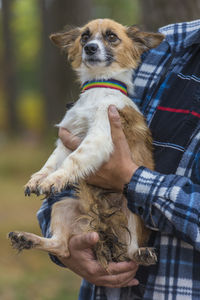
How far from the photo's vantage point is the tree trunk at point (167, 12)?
10.9 feet

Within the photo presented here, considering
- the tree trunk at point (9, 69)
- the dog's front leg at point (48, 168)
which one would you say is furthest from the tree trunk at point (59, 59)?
the tree trunk at point (9, 69)

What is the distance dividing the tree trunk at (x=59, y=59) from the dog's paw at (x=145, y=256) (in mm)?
6173

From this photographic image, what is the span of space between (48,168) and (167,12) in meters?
Answer: 1.66

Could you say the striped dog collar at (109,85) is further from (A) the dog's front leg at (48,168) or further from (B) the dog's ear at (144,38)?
(A) the dog's front leg at (48,168)

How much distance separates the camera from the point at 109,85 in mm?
2641

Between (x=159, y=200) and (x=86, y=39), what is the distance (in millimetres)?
1409

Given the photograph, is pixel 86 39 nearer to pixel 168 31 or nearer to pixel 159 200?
pixel 168 31

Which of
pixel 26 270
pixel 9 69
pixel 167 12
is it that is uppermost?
pixel 167 12

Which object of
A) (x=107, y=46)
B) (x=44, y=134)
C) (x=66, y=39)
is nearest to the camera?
(x=107, y=46)

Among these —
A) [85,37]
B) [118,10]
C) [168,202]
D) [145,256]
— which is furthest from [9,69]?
[168,202]

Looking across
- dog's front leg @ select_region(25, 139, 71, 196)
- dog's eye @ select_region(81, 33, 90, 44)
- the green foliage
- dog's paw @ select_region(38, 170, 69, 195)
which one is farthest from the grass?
the green foliage

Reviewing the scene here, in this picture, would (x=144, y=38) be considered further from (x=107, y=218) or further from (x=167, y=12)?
(x=107, y=218)

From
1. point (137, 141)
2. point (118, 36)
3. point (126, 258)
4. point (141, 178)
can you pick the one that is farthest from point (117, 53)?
point (126, 258)

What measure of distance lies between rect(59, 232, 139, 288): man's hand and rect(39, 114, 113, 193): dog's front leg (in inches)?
12.0
